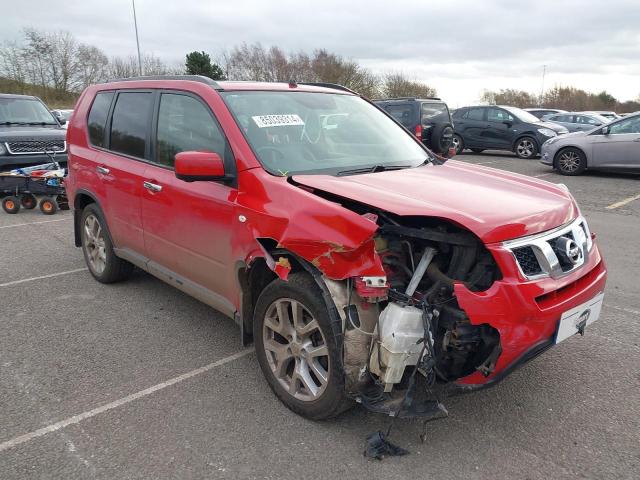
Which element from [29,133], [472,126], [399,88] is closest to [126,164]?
[29,133]

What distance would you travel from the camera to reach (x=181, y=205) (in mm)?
3588

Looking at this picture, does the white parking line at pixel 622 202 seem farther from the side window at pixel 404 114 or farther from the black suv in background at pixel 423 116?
the side window at pixel 404 114

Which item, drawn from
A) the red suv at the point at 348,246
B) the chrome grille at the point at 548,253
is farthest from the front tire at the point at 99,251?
the chrome grille at the point at 548,253

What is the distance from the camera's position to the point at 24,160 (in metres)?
9.81

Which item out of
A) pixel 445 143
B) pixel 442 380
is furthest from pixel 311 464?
pixel 445 143

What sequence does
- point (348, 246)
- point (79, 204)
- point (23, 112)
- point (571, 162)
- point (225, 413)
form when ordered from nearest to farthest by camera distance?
point (348, 246) < point (225, 413) < point (79, 204) < point (23, 112) < point (571, 162)

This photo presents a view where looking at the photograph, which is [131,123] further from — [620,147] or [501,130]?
[501,130]

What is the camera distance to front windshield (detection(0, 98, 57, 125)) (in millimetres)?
10688

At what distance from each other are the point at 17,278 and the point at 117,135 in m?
2.06

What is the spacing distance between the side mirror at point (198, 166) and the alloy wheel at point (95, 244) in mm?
2218

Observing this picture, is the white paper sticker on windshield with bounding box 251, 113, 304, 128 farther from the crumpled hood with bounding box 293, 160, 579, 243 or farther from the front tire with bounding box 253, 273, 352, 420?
the front tire with bounding box 253, 273, 352, 420

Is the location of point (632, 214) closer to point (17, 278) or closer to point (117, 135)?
point (117, 135)

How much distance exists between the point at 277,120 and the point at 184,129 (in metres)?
0.72

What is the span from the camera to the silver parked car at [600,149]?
453 inches
